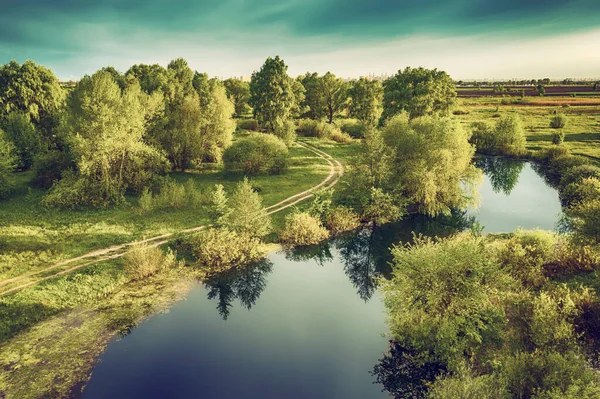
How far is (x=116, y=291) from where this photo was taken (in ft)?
85.3

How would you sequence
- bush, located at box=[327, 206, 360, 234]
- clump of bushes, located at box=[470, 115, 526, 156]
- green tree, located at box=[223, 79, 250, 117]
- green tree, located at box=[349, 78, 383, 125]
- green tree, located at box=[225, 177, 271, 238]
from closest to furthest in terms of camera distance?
green tree, located at box=[225, 177, 271, 238] → bush, located at box=[327, 206, 360, 234] → clump of bushes, located at box=[470, 115, 526, 156] → green tree, located at box=[349, 78, 383, 125] → green tree, located at box=[223, 79, 250, 117]

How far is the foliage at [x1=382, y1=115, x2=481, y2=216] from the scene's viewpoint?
39.6 meters

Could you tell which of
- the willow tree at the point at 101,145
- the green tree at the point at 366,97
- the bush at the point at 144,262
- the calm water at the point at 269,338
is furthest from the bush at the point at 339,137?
the bush at the point at 144,262

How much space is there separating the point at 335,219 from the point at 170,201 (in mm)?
19295

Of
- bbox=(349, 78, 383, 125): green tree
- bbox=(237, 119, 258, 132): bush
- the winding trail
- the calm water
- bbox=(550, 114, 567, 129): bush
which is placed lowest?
the calm water

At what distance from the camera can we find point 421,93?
203ft

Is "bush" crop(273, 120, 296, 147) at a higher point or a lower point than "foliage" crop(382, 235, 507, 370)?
higher

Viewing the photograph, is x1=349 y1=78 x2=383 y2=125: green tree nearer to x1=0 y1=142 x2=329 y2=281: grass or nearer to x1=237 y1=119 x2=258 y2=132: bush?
x1=237 y1=119 x2=258 y2=132: bush

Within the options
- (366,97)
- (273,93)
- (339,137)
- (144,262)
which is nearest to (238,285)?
(144,262)

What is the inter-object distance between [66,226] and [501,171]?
67210 mm

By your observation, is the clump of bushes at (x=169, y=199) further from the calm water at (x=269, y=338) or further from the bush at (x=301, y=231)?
the calm water at (x=269, y=338)

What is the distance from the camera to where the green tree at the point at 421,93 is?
6188 centimetres

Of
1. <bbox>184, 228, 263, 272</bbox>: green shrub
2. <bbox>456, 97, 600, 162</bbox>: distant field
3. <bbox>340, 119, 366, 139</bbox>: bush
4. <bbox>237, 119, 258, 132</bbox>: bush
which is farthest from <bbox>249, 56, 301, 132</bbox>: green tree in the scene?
Result: <bbox>456, 97, 600, 162</bbox>: distant field

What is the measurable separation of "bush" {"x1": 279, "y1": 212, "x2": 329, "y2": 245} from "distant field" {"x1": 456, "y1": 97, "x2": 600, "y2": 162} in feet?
181
